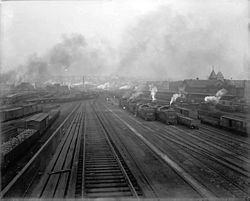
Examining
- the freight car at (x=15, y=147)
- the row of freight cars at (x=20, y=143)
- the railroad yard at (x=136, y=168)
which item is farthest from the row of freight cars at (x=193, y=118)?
the freight car at (x=15, y=147)

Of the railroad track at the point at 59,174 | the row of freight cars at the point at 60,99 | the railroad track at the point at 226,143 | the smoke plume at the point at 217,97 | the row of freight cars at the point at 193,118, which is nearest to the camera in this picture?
the railroad track at the point at 59,174

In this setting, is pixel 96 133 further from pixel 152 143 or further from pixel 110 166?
pixel 110 166

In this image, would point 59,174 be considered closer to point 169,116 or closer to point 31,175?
point 31,175

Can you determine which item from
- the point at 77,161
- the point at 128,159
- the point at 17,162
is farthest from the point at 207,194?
the point at 17,162

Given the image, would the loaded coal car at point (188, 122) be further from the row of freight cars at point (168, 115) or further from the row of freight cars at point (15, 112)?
the row of freight cars at point (15, 112)

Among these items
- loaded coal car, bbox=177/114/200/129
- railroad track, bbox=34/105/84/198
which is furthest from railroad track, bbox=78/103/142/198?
loaded coal car, bbox=177/114/200/129

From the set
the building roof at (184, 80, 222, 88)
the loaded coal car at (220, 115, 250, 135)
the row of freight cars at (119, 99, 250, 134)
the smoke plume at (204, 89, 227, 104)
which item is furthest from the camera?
the building roof at (184, 80, 222, 88)

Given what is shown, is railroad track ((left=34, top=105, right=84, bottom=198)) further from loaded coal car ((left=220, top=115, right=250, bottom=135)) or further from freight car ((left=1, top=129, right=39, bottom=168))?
loaded coal car ((left=220, top=115, right=250, bottom=135))

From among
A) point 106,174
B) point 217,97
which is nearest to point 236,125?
point 106,174
